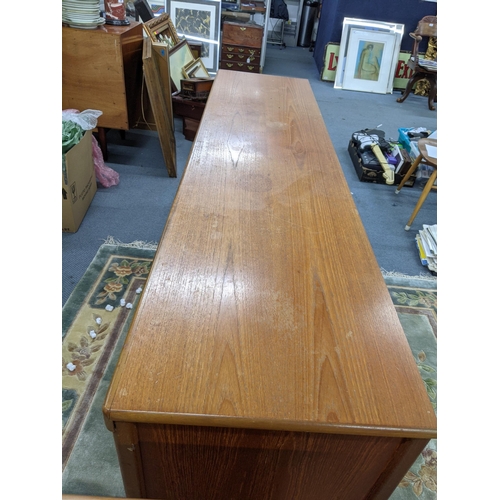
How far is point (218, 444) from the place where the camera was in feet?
2.21

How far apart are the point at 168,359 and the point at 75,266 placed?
1.32 m

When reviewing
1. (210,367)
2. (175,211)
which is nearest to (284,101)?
(175,211)

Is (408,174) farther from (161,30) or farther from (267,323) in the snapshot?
(267,323)

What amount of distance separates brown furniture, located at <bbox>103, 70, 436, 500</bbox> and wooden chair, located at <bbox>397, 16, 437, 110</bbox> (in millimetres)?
4125

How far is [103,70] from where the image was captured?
2.22 meters

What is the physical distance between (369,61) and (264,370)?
505cm

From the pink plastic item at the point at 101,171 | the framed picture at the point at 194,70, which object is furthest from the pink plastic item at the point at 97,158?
the framed picture at the point at 194,70

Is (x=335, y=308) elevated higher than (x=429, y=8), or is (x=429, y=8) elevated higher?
(x=429, y=8)

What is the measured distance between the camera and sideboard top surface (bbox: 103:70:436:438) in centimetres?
60

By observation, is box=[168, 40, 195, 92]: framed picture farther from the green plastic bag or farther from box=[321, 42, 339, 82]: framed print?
box=[321, 42, 339, 82]: framed print

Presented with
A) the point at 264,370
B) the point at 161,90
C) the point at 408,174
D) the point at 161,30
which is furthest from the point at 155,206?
the point at 264,370

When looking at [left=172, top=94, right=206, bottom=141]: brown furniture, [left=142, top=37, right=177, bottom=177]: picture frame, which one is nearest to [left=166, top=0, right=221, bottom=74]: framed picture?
[left=172, top=94, right=206, bottom=141]: brown furniture

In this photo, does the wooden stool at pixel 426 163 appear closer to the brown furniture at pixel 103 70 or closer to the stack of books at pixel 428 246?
the stack of books at pixel 428 246

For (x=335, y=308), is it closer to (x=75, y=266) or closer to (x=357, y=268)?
(x=357, y=268)
